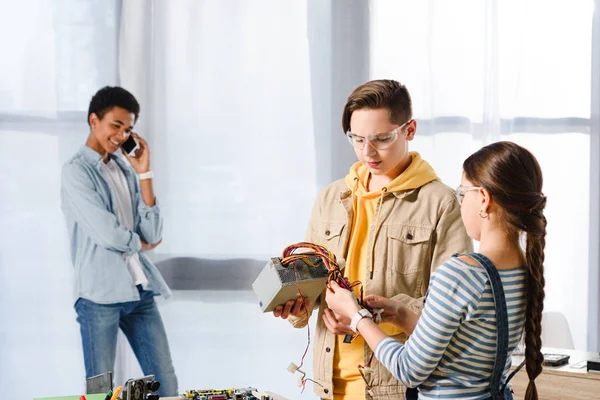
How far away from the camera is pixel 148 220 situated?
11.1 ft

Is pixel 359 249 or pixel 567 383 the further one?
pixel 567 383

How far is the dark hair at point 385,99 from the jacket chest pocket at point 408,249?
1.02 ft

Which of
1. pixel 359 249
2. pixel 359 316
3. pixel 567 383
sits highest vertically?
pixel 359 249

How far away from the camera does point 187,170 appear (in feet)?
12.3

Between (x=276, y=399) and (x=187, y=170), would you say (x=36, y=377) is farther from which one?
(x=276, y=399)

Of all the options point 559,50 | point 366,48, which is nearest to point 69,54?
point 366,48

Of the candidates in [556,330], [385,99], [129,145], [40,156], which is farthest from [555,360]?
[40,156]

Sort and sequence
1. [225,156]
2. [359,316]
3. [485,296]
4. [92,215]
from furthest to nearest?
[225,156] < [92,215] < [359,316] < [485,296]

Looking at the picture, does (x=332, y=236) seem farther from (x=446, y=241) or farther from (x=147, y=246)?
(x=147, y=246)

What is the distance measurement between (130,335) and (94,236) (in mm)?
533

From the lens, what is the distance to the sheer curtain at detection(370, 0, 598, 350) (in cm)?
375

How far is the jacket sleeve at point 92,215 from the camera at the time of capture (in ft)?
10.5

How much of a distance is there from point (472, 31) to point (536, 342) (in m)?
2.45

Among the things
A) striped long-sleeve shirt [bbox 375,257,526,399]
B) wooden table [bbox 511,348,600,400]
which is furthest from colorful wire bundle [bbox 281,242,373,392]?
wooden table [bbox 511,348,600,400]
